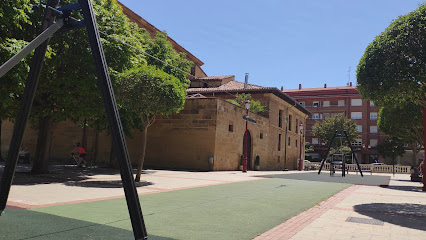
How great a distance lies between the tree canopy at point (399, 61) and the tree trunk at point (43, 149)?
11828 mm

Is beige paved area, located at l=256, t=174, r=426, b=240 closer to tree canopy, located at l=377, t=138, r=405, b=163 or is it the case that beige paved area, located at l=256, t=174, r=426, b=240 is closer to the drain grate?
the drain grate

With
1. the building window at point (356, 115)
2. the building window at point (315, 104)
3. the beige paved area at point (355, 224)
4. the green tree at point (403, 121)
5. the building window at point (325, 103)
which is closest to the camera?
the beige paved area at point (355, 224)

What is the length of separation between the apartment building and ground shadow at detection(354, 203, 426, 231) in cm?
5328

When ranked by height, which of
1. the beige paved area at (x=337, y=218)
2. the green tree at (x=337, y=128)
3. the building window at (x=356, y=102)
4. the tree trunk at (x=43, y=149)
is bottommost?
the beige paved area at (x=337, y=218)

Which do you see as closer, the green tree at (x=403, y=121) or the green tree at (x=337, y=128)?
the green tree at (x=403, y=121)

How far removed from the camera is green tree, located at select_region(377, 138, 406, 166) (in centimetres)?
5212

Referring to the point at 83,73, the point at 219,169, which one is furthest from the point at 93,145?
the point at 83,73

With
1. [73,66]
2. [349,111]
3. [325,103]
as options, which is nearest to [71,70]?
[73,66]

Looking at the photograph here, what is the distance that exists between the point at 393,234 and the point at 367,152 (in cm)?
5893

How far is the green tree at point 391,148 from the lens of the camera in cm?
5212

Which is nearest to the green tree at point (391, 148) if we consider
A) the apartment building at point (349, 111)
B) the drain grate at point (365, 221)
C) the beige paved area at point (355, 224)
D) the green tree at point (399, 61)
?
the apartment building at point (349, 111)

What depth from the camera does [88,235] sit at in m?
4.12

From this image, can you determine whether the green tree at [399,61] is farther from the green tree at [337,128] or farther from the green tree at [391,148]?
the green tree at [391,148]

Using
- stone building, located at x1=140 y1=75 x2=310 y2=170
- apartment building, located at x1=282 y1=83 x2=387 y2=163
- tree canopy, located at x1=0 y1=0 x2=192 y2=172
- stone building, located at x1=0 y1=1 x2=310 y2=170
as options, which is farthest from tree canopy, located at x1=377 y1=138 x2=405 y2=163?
tree canopy, located at x1=0 y1=0 x2=192 y2=172
